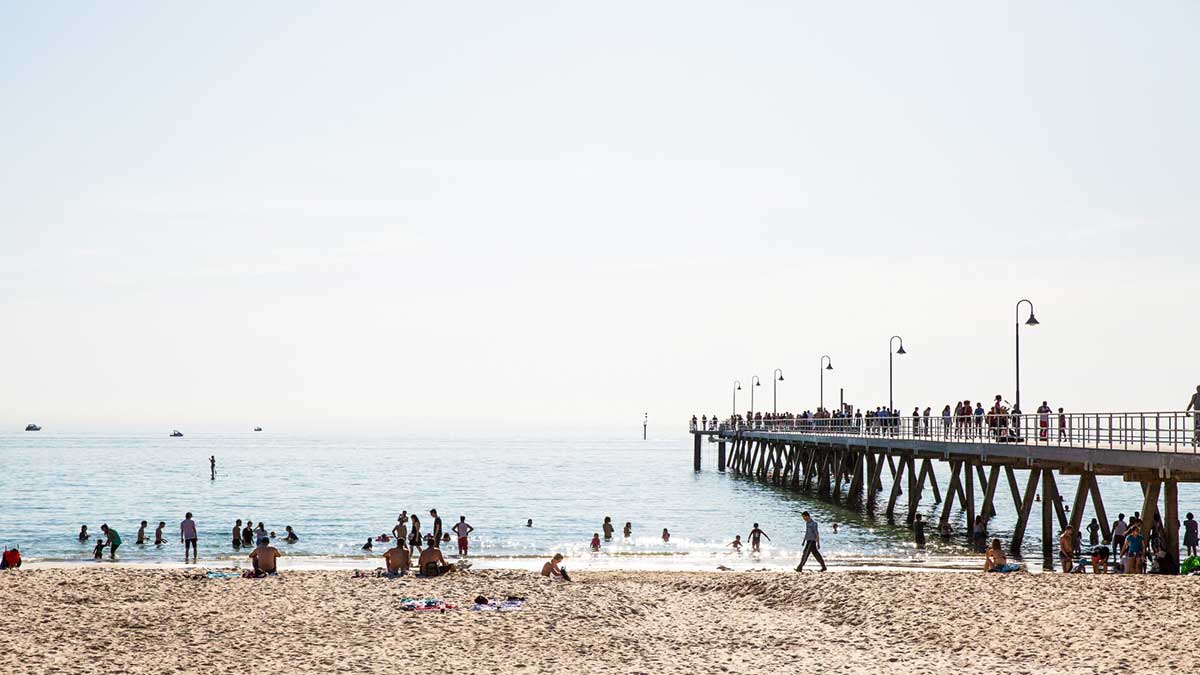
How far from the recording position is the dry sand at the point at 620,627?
11883 mm

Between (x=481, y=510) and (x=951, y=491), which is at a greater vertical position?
(x=951, y=491)

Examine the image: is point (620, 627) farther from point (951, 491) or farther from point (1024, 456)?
point (951, 491)

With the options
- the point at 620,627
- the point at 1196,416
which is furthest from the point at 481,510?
the point at 620,627

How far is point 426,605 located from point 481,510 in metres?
33.5

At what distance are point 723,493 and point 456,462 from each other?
5591 cm

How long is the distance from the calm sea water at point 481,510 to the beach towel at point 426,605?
36.1 ft

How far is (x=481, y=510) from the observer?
4850 cm

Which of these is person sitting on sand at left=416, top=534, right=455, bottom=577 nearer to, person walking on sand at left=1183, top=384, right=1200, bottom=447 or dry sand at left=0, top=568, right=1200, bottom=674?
dry sand at left=0, top=568, right=1200, bottom=674

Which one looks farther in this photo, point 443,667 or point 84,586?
point 84,586

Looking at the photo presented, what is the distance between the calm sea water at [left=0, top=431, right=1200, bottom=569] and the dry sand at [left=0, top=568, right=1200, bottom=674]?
9521 mm

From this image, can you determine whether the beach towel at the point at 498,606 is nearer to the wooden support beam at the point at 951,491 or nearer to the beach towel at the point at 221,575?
the beach towel at the point at 221,575

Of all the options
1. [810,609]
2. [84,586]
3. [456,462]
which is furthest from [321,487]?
[810,609]

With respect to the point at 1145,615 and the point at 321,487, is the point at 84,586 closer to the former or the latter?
the point at 1145,615

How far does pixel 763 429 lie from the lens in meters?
65.1
